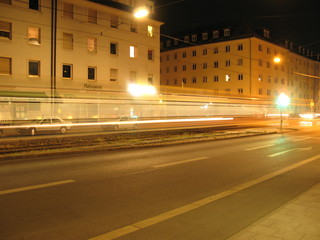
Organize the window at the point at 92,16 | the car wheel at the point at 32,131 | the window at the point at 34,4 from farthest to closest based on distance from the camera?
the window at the point at 92,16
the window at the point at 34,4
the car wheel at the point at 32,131

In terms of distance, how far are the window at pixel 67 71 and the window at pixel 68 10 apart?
4576mm

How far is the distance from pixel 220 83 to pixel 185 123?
28.4 m

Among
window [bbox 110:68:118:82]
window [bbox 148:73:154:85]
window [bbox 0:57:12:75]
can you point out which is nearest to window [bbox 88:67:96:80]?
window [bbox 110:68:118:82]

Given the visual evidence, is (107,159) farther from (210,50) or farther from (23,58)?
(210,50)

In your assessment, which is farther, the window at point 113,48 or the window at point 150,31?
the window at point 150,31

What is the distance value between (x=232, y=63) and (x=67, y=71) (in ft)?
106

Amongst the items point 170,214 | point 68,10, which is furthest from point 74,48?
point 170,214

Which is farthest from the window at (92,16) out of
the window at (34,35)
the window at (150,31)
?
the window at (150,31)

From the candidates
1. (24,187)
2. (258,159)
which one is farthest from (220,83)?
(24,187)

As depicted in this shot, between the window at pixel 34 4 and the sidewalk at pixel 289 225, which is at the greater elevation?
the window at pixel 34 4

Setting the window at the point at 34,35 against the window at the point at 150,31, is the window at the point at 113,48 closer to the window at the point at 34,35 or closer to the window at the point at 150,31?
the window at the point at 150,31

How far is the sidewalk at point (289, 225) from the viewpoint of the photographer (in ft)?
12.7

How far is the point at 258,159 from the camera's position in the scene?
1071 cm

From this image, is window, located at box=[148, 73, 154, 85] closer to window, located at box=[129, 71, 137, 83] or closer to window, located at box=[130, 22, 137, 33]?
window, located at box=[129, 71, 137, 83]
